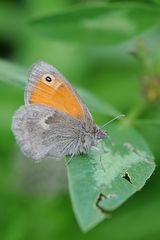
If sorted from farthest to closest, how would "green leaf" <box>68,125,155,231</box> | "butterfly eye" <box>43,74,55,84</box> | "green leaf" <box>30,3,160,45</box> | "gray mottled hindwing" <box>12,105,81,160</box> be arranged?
1. "green leaf" <box>30,3,160,45</box>
2. "butterfly eye" <box>43,74,55,84</box>
3. "gray mottled hindwing" <box>12,105,81,160</box>
4. "green leaf" <box>68,125,155,231</box>

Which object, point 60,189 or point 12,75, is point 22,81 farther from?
point 60,189

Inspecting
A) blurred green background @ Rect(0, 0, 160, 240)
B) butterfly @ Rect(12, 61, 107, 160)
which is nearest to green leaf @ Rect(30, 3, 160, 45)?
blurred green background @ Rect(0, 0, 160, 240)

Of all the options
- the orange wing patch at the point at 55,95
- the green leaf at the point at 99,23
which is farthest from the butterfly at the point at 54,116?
the green leaf at the point at 99,23

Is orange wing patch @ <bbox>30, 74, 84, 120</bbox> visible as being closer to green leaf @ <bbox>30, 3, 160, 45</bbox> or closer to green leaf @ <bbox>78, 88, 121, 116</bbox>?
green leaf @ <bbox>78, 88, 121, 116</bbox>

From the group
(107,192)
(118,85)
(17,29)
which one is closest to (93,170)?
(107,192)

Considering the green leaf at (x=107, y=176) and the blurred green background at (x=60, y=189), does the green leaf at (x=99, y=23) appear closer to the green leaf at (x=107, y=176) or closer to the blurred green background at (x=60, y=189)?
the blurred green background at (x=60, y=189)

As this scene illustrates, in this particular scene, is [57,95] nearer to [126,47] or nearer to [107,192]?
[107,192]

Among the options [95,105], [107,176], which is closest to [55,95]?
[95,105]
